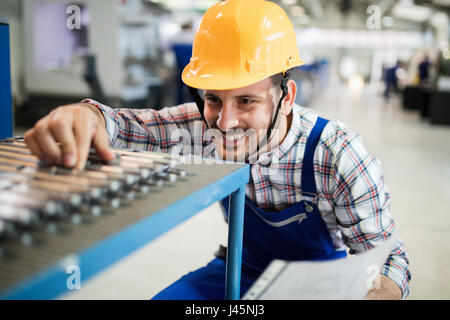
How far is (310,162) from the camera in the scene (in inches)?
41.8

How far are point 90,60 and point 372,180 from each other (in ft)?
15.6

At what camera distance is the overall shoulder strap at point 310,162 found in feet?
3.49

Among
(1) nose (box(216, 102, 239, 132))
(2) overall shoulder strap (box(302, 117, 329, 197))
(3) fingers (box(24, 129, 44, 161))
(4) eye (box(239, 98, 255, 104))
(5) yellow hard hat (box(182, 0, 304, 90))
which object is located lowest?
(2) overall shoulder strap (box(302, 117, 329, 197))

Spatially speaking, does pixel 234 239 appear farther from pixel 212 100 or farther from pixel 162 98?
pixel 162 98

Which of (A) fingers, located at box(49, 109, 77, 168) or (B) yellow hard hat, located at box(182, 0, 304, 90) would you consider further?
(B) yellow hard hat, located at box(182, 0, 304, 90)

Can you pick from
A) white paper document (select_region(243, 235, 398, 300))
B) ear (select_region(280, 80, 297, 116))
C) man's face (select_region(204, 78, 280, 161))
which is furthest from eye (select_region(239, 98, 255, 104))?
white paper document (select_region(243, 235, 398, 300))

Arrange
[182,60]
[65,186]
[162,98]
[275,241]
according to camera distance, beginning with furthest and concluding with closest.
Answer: [162,98] → [182,60] → [275,241] → [65,186]

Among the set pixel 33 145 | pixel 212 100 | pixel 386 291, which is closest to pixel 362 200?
pixel 386 291

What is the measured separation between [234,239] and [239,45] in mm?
494

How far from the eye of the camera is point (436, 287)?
6.80 ft

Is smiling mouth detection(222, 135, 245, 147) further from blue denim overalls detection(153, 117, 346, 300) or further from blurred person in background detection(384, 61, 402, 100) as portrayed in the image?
blurred person in background detection(384, 61, 402, 100)

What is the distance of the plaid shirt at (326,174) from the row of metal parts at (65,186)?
0.37 m

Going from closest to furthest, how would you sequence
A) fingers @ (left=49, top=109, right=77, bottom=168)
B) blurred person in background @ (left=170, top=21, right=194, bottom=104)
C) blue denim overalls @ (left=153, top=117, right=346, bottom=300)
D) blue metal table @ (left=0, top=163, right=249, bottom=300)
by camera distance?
blue metal table @ (left=0, top=163, right=249, bottom=300)
fingers @ (left=49, top=109, right=77, bottom=168)
blue denim overalls @ (left=153, top=117, right=346, bottom=300)
blurred person in background @ (left=170, top=21, right=194, bottom=104)

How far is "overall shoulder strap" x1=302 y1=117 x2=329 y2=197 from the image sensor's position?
3.49 ft
